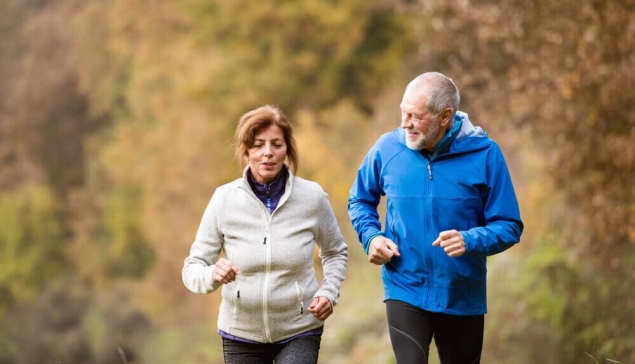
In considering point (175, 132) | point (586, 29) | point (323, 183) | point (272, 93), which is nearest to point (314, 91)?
point (272, 93)

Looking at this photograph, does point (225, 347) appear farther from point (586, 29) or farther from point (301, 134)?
point (301, 134)

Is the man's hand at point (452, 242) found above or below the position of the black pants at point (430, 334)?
above

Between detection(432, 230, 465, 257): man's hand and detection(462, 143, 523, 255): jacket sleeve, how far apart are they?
0.08 metres

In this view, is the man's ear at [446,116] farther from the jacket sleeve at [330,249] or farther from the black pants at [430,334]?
the black pants at [430,334]

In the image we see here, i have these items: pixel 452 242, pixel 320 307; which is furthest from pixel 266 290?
pixel 452 242

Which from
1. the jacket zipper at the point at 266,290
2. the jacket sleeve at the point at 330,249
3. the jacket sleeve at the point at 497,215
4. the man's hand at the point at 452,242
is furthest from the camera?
the jacket sleeve at the point at 330,249

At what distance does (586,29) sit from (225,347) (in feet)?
21.9

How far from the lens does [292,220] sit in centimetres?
481

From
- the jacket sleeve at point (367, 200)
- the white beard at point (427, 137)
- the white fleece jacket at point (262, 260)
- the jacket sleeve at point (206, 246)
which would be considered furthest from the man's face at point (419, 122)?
the jacket sleeve at point (206, 246)

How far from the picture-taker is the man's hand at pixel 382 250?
471cm

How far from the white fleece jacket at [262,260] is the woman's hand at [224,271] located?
0.14 metres

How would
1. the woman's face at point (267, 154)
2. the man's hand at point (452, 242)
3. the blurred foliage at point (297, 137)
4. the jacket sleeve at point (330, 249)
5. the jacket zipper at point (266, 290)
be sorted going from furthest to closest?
the blurred foliage at point (297, 137) < the jacket sleeve at point (330, 249) < the woman's face at point (267, 154) < the jacket zipper at point (266, 290) < the man's hand at point (452, 242)

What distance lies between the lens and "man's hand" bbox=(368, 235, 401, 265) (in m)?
4.71

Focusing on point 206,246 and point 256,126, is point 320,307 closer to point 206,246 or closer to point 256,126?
point 206,246
